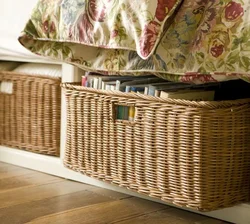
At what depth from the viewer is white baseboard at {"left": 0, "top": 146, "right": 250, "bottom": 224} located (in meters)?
1.28

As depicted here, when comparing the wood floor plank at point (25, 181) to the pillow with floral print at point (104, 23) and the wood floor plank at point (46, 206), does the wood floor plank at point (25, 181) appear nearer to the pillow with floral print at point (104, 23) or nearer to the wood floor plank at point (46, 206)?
the wood floor plank at point (46, 206)

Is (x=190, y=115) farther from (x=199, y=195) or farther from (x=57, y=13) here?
(x=57, y=13)

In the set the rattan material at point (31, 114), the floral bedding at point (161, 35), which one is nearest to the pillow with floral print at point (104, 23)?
the floral bedding at point (161, 35)

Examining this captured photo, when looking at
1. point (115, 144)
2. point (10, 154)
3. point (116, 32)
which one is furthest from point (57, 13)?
point (10, 154)

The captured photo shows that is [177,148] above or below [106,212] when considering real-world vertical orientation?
above

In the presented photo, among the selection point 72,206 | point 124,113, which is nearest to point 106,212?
point 72,206

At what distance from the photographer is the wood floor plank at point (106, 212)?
1.28 metres

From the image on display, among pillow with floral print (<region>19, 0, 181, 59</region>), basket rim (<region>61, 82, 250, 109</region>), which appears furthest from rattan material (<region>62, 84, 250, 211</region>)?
pillow with floral print (<region>19, 0, 181, 59</region>)

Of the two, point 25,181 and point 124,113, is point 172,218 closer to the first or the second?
point 124,113

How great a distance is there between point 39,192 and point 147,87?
1.52 feet

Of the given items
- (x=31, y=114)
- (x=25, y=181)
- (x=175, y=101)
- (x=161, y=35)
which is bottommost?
(x=25, y=181)

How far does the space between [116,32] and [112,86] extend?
0.72 feet

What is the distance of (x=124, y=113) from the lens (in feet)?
4.50

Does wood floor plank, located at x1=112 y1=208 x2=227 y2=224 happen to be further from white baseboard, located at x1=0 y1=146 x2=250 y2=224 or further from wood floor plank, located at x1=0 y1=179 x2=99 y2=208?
wood floor plank, located at x1=0 y1=179 x2=99 y2=208
